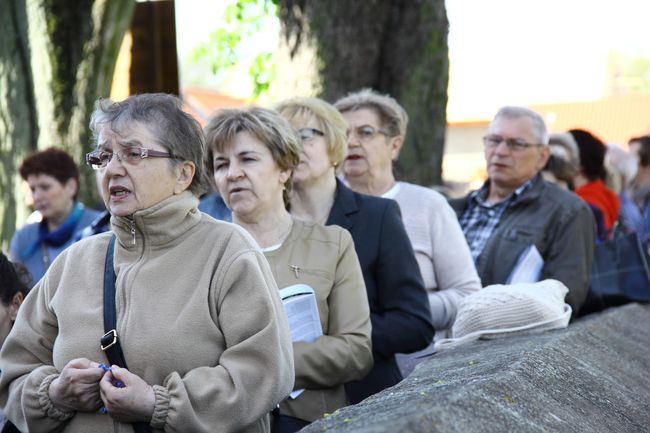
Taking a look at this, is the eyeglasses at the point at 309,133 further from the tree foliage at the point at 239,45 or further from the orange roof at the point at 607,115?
the orange roof at the point at 607,115

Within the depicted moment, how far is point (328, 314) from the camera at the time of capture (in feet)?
14.7

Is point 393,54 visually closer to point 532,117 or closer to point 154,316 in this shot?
point 532,117

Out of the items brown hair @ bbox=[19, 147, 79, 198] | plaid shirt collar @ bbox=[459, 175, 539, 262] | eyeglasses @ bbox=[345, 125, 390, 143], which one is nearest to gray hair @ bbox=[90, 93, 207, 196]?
eyeglasses @ bbox=[345, 125, 390, 143]

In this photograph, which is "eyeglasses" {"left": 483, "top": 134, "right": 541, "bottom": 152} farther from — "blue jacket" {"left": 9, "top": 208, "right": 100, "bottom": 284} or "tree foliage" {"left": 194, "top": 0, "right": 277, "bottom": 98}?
"tree foliage" {"left": 194, "top": 0, "right": 277, "bottom": 98}

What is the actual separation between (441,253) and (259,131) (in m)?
1.50

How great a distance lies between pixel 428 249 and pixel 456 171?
202ft

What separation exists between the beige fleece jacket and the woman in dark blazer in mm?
1288

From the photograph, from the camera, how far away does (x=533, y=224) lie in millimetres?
6523

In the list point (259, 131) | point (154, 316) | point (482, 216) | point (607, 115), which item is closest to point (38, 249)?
point (482, 216)

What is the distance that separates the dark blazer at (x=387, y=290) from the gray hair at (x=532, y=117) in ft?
7.46

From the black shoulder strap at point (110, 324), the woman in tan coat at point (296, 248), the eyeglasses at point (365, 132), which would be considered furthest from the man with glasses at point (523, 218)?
the black shoulder strap at point (110, 324)

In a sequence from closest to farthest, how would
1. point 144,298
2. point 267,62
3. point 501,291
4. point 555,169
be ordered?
point 144,298
point 501,291
point 555,169
point 267,62

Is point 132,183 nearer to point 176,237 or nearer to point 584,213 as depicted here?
point 176,237

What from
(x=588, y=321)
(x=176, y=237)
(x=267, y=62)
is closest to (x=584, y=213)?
(x=588, y=321)
